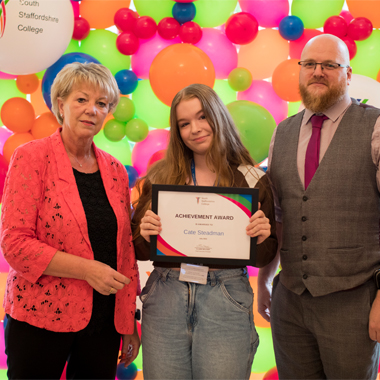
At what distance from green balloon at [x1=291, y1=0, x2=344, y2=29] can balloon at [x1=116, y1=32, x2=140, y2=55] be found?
1.37 metres

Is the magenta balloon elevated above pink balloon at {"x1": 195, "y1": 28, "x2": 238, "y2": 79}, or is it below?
above

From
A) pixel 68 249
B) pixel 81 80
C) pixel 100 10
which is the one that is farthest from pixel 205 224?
pixel 100 10

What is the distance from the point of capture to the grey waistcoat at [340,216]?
1.81 metres

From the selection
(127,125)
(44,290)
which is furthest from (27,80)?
(44,290)

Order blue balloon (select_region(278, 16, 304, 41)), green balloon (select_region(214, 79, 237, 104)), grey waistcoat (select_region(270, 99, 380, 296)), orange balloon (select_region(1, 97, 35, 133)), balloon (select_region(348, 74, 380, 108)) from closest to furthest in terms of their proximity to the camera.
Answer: grey waistcoat (select_region(270, 99, 380, 296)) → balloon (select_region(348, 74, 380, 108)) → orange balloon (select_region(1, 97, 35, 133)) → blue balloon (select_region(278, 16, 304, 41)) → green balloon (select_region(214, 79, 237, 104))

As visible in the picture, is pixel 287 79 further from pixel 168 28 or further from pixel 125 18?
pixel 125 18

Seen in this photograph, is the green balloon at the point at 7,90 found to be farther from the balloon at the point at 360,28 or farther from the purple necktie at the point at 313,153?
the balloon at the point at 360,28

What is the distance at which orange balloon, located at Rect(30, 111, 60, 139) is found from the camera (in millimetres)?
3016

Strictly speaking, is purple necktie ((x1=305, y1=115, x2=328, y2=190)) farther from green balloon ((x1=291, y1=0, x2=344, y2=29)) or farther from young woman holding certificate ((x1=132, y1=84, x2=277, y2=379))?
green balloon ((x1=291, y1=0, x2=344, y2=29))

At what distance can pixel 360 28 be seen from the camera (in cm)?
310

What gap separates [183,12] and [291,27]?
886 millimetres

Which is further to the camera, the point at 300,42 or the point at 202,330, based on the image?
the point at 300,42

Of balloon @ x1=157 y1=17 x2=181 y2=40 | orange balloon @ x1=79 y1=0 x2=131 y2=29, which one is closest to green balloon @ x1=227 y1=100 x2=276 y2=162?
balloon @ x1=157 y1=17 x2=181 y2=40

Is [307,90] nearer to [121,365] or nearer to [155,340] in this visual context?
[155,340]
